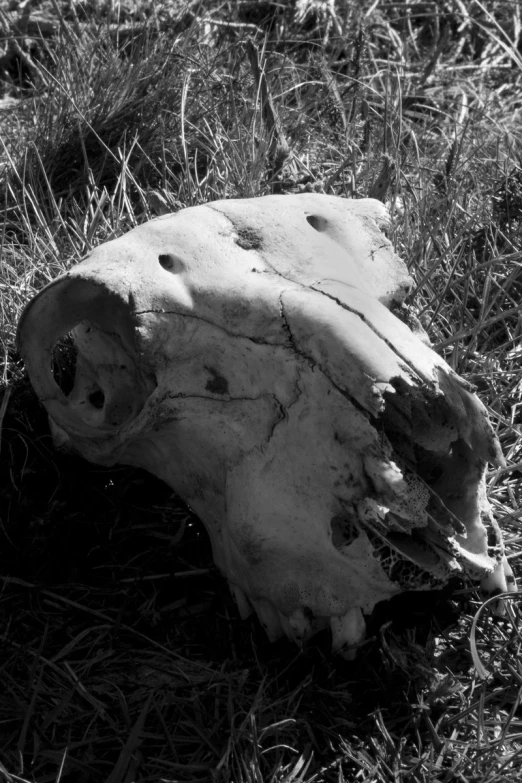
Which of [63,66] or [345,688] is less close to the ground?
[63,66]

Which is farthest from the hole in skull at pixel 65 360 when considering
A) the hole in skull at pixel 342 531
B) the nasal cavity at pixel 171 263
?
the hole in skull at pixel 342 531

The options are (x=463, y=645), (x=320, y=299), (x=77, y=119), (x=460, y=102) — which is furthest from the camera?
(x=460, y=102)

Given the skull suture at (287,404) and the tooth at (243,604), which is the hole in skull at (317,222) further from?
the tooth at (243,604)

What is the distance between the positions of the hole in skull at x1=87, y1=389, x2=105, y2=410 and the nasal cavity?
1.43ft

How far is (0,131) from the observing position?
11.6 feet

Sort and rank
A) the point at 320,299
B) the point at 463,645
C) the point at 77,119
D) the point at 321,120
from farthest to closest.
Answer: the point at 321,120 → the point at 77,119 → the point at 463,645 → the point at 320,299

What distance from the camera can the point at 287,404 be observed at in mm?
1972

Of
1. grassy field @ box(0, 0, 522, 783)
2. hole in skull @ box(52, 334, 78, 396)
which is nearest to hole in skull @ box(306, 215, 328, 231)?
Result: grassy field @ box(0, 0, 522, 783)

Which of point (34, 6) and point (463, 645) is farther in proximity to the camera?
point (34, 6)

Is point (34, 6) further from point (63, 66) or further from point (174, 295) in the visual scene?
point (174, 295)

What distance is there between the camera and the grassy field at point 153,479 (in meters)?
2.00

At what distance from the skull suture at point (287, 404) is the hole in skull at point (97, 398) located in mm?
119

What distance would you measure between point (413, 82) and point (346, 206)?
2154 mm

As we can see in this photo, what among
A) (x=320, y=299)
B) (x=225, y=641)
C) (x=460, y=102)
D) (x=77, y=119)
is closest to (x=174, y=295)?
(x=320, y=299)
